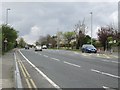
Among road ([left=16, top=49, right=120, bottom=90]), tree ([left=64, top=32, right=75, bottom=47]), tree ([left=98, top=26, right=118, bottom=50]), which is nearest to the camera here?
road ([left=16, top=49, right=120, bottom=90])

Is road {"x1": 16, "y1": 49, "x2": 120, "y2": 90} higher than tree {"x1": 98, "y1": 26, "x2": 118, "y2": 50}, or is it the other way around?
tree {"x1": 98, "y1": 26, "x2": 118, "y2": 50}

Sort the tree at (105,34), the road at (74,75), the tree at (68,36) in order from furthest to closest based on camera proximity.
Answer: the tree at (68,36), the tree at (105,34), the road at (74,75)

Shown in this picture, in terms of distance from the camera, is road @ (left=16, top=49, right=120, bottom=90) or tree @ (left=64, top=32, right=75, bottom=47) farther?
tree @ (left=64, top=32, right=75, bottom=47)

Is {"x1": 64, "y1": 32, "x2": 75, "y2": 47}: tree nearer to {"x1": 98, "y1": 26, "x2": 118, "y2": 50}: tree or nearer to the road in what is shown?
{"x1": 98, "y1": 26, "x2": 118, "y2": 50}: tree


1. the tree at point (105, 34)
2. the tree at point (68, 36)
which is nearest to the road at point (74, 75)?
the tree at point (105, 34)

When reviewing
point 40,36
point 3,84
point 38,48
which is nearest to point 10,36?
point 38,48

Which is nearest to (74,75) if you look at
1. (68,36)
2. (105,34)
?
(105,34)

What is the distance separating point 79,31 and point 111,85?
8620cm

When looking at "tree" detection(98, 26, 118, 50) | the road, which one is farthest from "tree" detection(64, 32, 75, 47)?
the road

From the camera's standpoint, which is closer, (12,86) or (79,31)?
(12,86)

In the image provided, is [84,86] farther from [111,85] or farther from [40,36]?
[40,36]

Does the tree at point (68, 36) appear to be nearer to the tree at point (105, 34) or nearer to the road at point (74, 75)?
the tree at point (105, 34)

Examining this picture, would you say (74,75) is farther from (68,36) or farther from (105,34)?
(68,36)

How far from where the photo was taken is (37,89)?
478 inches
